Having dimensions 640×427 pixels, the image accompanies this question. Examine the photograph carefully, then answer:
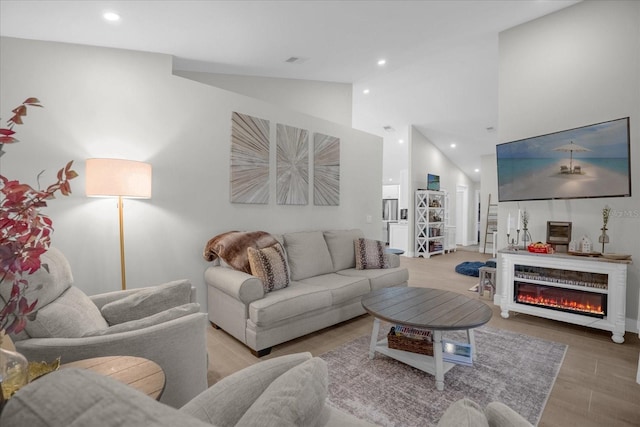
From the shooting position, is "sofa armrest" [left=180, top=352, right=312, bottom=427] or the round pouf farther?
the round pouf

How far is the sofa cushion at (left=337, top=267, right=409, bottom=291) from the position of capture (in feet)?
11.4

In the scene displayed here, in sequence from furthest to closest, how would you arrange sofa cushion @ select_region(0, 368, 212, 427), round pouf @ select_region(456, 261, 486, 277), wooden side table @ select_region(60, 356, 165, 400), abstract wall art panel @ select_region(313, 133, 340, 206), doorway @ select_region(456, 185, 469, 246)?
1. doorway @ select_region(456, 185, 469, 246)
2. round pouf @ select_region(456, 261, 486, 277)
3. abstract wall art panel @ select_region(313, 133, 340, 206)
4. wooden side table @ select_region(60, 356, 165, 400)
5. sofa cushion @ select_region(0, 368, 212, 427)

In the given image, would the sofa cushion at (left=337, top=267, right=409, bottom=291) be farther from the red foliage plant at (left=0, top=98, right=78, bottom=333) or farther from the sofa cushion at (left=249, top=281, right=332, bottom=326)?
the red foliage plant at (left=0, top=98, right=78, bottom=333)

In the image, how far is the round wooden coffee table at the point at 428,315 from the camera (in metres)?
2.10

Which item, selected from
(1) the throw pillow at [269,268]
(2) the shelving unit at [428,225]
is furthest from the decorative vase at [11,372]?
(2) the shelving unit at [428,225]

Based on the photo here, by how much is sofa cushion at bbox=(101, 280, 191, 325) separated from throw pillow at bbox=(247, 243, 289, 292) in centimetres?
74

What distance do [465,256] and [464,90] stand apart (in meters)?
4.40

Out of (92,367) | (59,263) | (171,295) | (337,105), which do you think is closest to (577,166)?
(337,105)

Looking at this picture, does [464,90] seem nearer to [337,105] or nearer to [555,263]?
[337,105]

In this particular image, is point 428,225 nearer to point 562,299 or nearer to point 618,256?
point 562,299

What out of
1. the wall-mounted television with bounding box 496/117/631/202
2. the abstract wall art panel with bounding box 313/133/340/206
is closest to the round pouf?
the wall-mounted television with bounding box 496/117/631/202

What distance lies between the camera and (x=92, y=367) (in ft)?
4.15

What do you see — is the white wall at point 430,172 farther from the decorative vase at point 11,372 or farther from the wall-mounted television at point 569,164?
the decorative vase at point 11,372

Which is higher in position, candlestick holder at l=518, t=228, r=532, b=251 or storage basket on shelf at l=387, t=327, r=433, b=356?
candlestick holder at l=518, t=228, r=532, b=251
